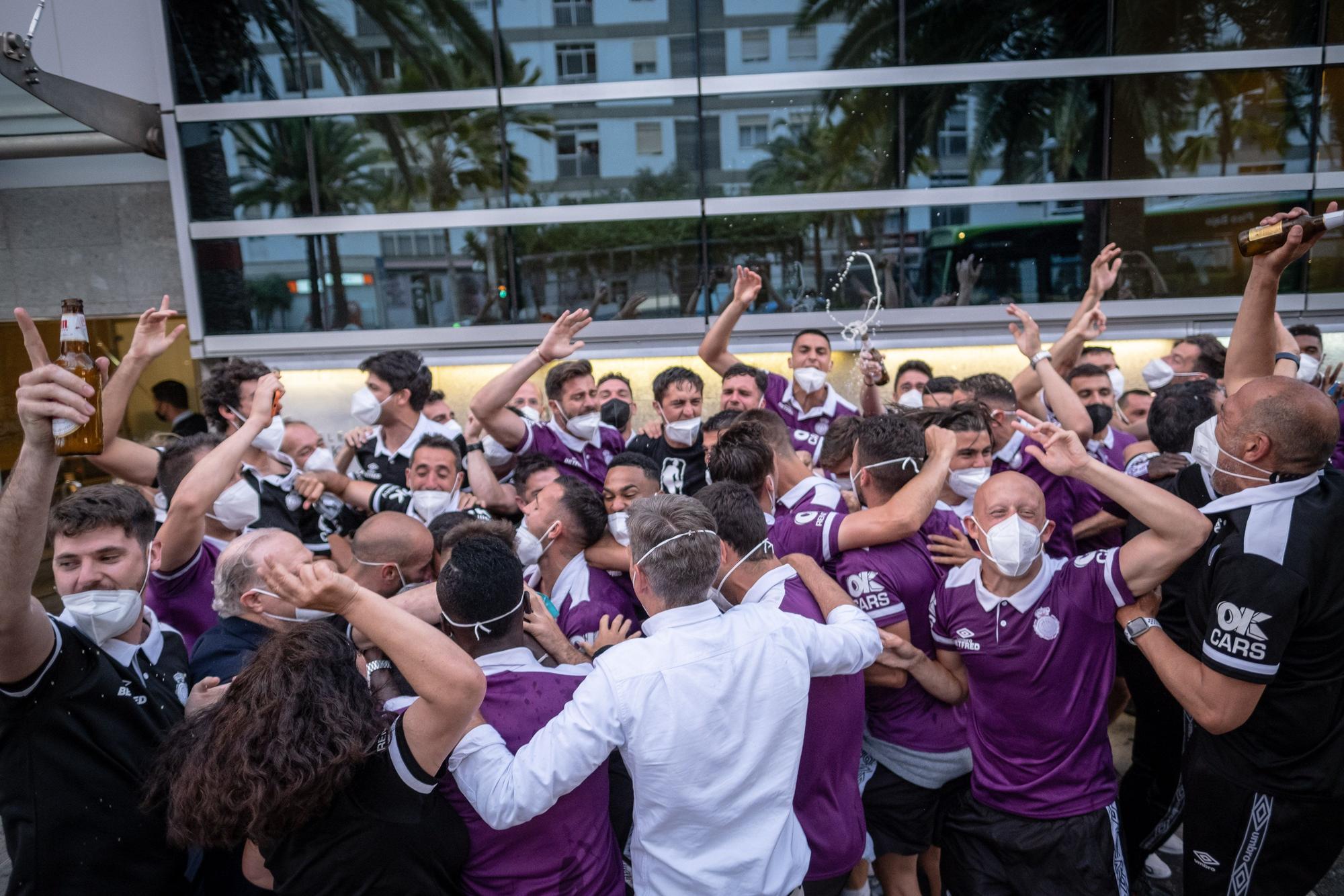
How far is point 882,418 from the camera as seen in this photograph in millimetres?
3617

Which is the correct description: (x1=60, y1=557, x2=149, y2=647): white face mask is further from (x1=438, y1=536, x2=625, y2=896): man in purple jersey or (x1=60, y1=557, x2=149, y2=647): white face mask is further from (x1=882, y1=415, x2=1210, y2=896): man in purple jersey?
(x1=882, y1=415, x2=1210, y2=896): man in purple jersey

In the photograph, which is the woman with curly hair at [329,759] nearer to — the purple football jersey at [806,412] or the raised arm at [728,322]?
the raised arm at [728,322]

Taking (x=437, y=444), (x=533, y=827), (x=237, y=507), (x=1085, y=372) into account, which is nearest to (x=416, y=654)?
(x=533, y=827)

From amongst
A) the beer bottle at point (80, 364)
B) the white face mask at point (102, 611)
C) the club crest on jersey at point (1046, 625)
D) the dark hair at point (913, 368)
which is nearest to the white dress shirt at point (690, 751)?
the club crest on jersey at point (1046, 625)

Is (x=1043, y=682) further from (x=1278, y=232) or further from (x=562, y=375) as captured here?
(x=562, y=375)

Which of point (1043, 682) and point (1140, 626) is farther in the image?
point (1043, 682)

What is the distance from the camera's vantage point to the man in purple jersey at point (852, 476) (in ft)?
10.4

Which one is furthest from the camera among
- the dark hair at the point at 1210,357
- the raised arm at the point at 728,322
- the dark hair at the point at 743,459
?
the dark hair at the point at 1210,357

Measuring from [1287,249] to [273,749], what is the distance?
3.80 metres

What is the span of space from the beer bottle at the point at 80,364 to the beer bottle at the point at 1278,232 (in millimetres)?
3996

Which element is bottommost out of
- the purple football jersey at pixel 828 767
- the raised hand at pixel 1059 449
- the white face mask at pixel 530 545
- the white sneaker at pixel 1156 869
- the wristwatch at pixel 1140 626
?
the white sneaker at pixel 1156 869

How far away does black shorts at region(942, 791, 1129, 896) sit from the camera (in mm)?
2824

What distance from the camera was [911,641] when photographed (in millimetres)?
3189

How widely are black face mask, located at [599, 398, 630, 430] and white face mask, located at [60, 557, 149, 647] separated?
153 inches
